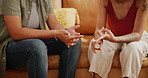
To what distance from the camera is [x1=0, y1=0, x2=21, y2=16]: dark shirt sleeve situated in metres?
1.43

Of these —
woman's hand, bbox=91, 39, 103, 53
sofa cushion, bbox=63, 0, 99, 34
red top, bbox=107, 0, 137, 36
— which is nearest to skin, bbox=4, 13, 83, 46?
woman's hand, bbox=91, 39, 103, 53

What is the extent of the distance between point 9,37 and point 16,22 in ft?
0.45

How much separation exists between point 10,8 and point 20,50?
10.4 inches

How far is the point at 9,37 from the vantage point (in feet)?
4.99

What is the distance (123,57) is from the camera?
1.58 m

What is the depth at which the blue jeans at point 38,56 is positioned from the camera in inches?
54.2

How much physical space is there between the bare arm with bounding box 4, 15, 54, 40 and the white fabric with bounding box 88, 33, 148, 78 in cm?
36

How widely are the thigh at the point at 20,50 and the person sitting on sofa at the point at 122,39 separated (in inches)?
15.3

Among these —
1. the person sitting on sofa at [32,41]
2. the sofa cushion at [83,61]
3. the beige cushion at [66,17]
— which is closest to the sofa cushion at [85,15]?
the beige cushion at [66,17]

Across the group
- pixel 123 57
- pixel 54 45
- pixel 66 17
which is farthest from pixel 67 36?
pixel 66 17

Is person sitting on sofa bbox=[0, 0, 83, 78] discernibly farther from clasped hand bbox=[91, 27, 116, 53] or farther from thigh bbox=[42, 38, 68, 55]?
clasped hand bbox=[91, 27, 116, 53]

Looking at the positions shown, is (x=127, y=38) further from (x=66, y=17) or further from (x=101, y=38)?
(x=66, y=17)

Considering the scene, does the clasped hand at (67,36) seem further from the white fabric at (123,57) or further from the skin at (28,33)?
the white fabric at (123,57)

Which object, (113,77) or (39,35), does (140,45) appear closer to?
(113,77)
